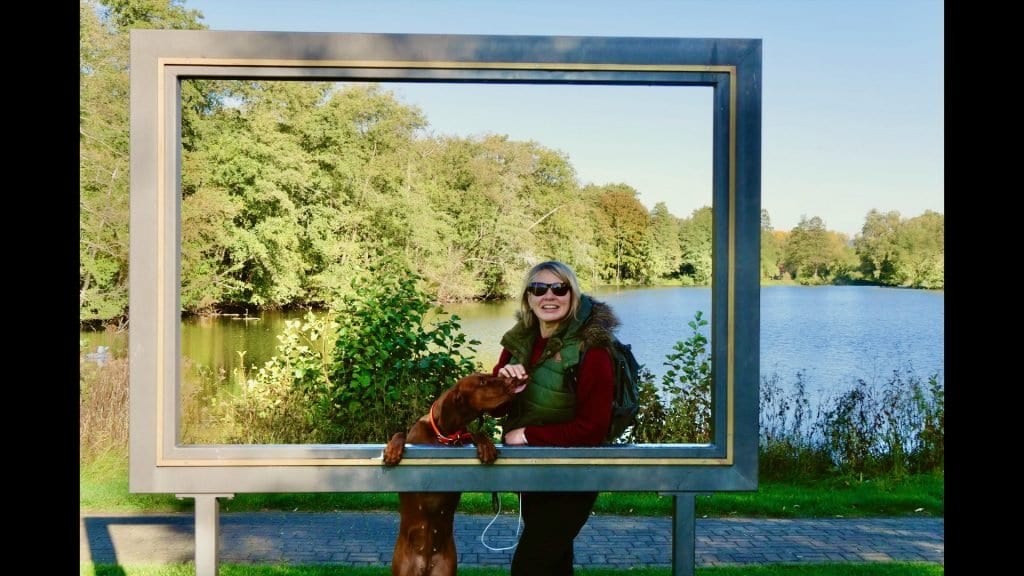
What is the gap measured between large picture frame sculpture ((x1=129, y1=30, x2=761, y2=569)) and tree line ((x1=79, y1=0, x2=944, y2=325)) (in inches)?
31.4

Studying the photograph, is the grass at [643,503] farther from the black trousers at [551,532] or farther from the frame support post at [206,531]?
the frame support post at [206,531]

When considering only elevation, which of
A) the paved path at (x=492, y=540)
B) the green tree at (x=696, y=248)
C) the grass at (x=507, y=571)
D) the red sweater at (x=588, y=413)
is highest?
the green tree at (x=696, y=248)

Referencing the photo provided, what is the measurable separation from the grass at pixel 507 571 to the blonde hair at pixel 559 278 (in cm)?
212

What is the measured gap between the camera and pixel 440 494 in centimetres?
Answer: 376

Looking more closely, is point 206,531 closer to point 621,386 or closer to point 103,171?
point 621,386

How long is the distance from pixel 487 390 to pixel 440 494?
1.86ft

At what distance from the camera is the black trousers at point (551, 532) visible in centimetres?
379

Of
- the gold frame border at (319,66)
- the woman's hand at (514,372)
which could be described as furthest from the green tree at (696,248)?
the woman's hand at (514,372)

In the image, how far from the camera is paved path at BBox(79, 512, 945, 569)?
17.9 ft

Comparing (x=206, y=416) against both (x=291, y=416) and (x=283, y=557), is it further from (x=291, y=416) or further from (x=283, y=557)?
(x=283, y=557)

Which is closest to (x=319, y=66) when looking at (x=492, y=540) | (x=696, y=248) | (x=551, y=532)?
(x=696, y=248)

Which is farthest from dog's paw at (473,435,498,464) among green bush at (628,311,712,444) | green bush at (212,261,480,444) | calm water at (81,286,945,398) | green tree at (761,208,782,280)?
calm water at (81,286,945,398)
